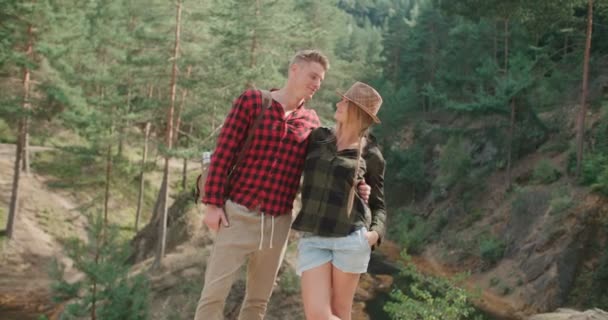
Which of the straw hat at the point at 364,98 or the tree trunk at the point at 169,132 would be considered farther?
the tree trunk at the point at 169,132

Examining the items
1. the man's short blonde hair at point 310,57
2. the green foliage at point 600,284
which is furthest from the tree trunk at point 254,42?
the man's short blonde hair at point 310,57

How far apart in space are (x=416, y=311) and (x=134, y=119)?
44.9 feet

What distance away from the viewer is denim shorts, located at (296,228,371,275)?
3453mm

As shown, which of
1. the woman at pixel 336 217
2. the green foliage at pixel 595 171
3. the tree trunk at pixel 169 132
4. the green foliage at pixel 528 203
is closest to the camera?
the woman at pixel 336 217

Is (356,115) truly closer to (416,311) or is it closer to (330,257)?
(330,257)

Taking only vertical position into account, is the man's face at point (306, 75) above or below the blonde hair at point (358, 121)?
above

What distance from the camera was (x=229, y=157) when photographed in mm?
3508

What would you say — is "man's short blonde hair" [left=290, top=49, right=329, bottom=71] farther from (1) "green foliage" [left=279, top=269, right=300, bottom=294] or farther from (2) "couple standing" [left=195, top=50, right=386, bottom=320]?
→ (1) "green foliage" [left=279, top=269, right=300, bottom=294]

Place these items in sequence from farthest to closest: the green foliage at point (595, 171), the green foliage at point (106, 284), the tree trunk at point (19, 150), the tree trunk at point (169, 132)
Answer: the tree trunk at point (19, 150) → the tree trunk at point (169, 132) → the green foliage at point (595, 171) → the green foliage at point (106, 284)

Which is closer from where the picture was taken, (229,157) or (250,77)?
(229,157)

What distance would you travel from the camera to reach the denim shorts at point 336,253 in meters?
3.45

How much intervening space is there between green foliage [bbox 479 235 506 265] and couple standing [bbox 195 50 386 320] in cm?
1811

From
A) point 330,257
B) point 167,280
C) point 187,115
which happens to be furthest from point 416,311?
point 187,115

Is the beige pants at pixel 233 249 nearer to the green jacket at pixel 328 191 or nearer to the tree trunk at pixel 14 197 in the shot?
the green jacket at pixel 328 191
